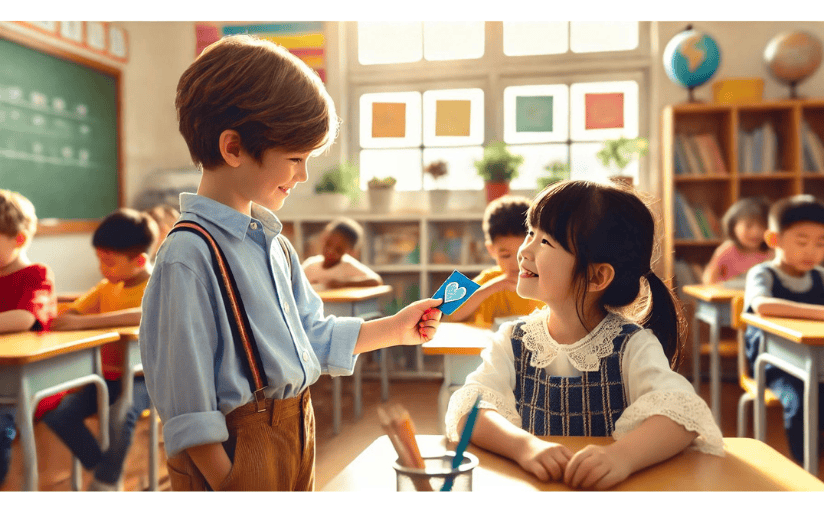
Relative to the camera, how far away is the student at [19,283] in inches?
79.4

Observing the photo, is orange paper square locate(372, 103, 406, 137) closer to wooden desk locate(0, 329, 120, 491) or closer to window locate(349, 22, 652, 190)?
window locate(349, 22, 652, 190)

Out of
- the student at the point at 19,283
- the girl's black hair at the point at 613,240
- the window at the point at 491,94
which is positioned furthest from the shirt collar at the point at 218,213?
the window at the point at 491,94

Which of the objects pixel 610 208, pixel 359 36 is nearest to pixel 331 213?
pixel 359 36

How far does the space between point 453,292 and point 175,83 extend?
3668mm

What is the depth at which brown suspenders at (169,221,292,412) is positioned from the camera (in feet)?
2.58

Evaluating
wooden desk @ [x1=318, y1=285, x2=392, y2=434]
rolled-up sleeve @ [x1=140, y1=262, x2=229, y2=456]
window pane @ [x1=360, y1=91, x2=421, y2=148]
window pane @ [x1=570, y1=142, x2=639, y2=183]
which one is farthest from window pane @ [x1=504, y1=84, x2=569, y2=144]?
rolled-up sleeve @ [x1=140, y1=262, x2=229, y2=456]

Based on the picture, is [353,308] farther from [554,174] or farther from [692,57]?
[692,57]

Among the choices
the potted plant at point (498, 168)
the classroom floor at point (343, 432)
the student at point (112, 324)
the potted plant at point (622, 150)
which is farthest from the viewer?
the potted plant at point (498, 168)

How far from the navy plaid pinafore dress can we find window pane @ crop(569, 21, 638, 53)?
12.6 ft

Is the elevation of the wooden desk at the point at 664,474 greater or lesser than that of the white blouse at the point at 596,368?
lesser

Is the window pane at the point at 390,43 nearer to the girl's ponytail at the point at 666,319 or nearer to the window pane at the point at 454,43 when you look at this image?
the window pane at the point at 454,43

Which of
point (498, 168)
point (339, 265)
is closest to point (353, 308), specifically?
point (339, 265)

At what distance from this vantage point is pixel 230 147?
0.81 meters

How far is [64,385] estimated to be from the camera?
73.4 inches
